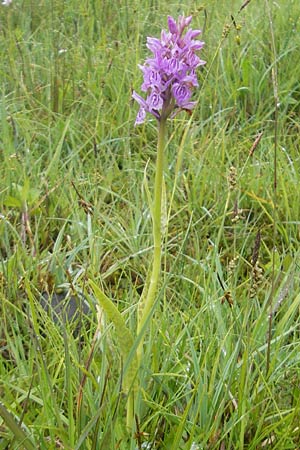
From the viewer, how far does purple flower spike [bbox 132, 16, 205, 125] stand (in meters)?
0.95

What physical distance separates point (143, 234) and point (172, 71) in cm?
71

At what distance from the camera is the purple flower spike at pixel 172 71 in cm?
95

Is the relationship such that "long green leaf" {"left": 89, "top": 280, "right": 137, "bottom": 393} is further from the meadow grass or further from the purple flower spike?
the purple flower spike

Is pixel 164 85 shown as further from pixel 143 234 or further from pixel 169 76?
pixel 143 234

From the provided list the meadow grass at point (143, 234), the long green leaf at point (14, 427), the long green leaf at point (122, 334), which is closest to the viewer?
the long green leaf at point (14, 427)

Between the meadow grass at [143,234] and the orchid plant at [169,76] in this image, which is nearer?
the orchid plant at [169,76]

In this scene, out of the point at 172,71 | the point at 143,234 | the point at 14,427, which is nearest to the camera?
the point at 14,427

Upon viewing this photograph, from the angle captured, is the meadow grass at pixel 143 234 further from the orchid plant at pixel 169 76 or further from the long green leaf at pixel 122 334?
the orchid plant at pixel 169 76

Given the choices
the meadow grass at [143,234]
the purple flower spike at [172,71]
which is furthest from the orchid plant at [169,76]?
the meadow grass at [143,234]

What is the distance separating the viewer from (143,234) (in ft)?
5.28

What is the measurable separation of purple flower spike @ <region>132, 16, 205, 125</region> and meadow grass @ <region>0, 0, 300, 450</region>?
0.17m

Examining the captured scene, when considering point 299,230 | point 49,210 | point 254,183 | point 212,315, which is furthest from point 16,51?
point 212,315

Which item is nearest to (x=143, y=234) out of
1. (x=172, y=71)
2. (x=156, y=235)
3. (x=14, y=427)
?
(x=156, y=235)

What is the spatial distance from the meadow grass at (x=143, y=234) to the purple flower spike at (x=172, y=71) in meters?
0.17
